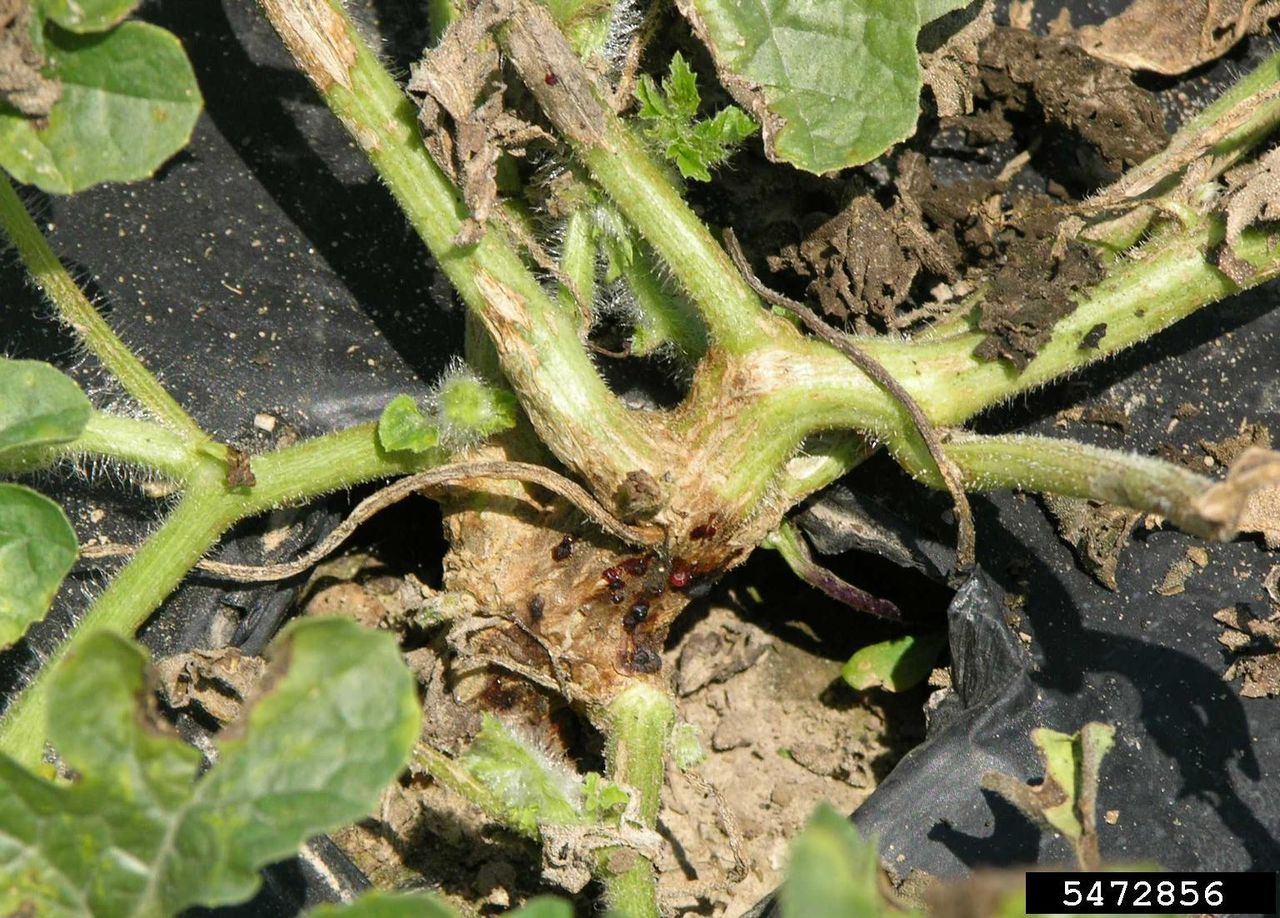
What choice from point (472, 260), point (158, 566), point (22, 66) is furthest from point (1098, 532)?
point (22, 66)

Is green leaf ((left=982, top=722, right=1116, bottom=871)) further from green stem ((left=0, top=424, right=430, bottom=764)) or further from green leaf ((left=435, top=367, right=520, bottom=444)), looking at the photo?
green stem ((left=0, top=424, right=430, bottom=764))

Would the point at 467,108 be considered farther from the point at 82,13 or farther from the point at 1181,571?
the point at 1181,571

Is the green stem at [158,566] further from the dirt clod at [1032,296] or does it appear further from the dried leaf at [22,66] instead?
the dirt clod at [1032,296]

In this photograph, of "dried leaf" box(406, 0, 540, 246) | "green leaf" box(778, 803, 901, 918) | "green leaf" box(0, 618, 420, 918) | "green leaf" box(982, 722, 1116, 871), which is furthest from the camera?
"dried leaf" box(406, 0, 540, 246)

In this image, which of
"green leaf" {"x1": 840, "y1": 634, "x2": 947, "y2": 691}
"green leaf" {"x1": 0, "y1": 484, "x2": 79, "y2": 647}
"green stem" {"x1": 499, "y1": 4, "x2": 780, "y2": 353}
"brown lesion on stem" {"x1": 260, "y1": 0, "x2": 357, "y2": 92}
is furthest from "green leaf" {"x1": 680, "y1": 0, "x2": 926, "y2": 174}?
"green leaf" {"x1": 0, "y1": 484, "x2": 79, "y2": 647}

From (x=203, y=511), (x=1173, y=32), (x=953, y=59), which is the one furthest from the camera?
(x=1173, y=32)

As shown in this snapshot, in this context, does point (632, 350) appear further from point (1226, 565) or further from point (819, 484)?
point (1226, 565)
